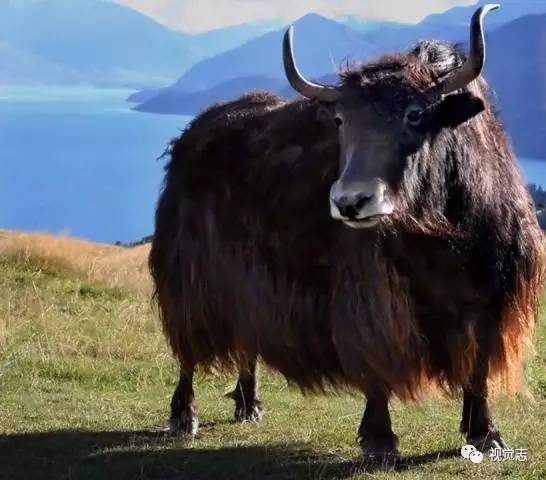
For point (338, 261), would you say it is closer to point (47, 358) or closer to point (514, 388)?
point (514, 388)

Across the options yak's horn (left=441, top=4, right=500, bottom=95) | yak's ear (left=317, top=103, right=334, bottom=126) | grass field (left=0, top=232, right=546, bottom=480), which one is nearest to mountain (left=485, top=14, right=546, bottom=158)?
grass field (left=0, top=232, right=546, bottom=480)

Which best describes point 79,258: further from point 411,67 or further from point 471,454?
point 411,67

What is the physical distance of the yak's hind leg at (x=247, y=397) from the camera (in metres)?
6.34

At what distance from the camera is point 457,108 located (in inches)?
186

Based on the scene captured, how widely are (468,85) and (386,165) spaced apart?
2.12ft

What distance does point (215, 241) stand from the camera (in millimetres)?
5941

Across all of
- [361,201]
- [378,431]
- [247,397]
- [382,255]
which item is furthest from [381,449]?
[247,397]

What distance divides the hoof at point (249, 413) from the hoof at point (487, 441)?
1492mm

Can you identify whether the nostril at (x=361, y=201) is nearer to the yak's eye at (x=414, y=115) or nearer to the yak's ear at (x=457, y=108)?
the yak's eye at (x=414, y=115)

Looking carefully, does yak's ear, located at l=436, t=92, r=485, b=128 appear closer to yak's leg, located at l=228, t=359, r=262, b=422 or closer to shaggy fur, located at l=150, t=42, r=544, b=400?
shaggy fur, located at l=150, t=42, r=544, b=400

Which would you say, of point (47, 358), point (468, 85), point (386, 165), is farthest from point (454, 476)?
point (47, 358)

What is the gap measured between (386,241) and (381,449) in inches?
39.0

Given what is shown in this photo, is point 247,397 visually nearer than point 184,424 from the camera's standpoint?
No

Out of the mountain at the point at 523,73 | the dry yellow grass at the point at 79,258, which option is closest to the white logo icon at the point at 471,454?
the dry yellow grass at the point at 79,258
